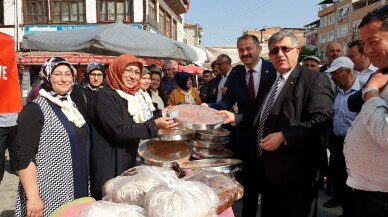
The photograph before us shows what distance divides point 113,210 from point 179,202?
0.29 metres

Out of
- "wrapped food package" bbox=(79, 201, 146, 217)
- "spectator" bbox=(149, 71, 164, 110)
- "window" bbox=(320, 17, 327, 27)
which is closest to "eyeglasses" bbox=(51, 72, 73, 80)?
"wrapped food package" bbox=(79, 201, 146, 217)

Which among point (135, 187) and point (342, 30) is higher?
point (342, 30)

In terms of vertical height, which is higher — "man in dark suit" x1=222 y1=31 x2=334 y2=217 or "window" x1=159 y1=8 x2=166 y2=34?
"window" x1=159 y1=8 x2=166 y2=34

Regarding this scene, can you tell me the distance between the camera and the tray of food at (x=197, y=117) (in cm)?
235

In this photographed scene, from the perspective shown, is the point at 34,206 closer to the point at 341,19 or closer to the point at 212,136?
the point at 212,136

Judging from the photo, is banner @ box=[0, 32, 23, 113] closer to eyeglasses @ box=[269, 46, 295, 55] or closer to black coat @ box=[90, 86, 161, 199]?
black coat @ box=[90, 86, 161, 199]

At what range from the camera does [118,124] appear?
235 cm

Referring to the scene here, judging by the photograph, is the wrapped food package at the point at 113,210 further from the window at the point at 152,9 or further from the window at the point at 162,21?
the window at the point at 162,21

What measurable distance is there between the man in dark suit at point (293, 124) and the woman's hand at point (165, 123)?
2.41 ft

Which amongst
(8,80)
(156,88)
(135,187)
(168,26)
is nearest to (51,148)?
(8,80)

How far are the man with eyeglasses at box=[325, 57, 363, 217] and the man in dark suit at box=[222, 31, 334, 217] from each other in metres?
1.25

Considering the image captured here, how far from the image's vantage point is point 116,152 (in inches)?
97.3

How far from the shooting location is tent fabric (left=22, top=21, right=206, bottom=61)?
180 inches

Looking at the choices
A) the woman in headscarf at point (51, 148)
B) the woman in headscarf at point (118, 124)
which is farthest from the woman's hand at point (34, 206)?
the woman in headscarf at point (118, 124)
